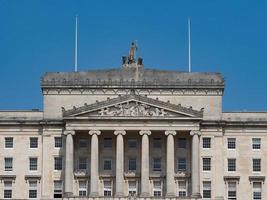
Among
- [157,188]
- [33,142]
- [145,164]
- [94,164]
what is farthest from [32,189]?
[157,188]

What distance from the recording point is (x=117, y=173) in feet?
505

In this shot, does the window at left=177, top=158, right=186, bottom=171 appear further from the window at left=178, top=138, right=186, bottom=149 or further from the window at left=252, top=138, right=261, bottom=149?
the window at left=252, top=138, right=261, bottom=149

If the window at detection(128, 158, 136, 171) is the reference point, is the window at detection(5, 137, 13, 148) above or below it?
above

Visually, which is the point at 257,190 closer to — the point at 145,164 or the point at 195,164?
the point at 195,164

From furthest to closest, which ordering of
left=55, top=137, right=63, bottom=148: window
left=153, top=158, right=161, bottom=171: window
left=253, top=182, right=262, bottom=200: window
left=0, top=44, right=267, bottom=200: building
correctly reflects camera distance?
left=55, top=137, right=63, bottom=148: window < left=253, top=182, right=262, bottom=200: window < left=153, top=158, right=161, bottom=171: window < left=0, top=44, right=267, bottom=200: building

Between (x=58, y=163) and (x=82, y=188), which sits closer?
(x=82, y=188)

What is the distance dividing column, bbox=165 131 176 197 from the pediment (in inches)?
117

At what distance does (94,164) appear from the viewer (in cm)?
15412

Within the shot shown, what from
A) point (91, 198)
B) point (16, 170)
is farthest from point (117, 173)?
point (16, 170)

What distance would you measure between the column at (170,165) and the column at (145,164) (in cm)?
293

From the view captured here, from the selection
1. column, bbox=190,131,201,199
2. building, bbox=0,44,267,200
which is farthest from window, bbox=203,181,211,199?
column, bbox=190,131,201,199

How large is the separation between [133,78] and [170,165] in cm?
1606

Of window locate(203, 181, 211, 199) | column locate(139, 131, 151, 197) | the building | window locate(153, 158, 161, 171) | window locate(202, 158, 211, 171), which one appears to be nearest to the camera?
column locate(139, 131, 151, 197)

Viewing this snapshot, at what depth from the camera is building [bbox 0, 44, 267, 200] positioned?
155000mm
